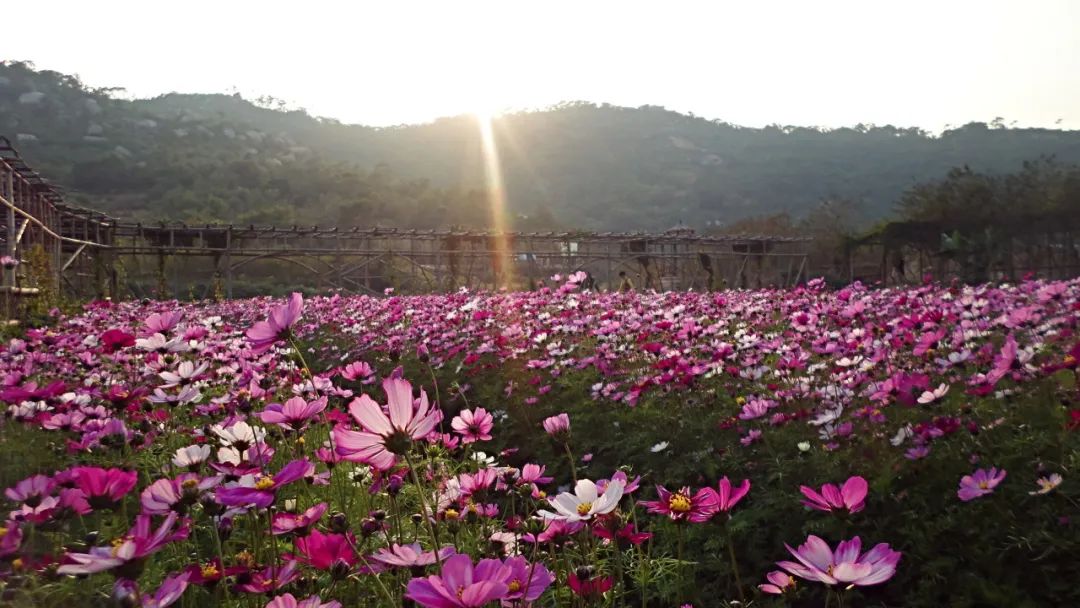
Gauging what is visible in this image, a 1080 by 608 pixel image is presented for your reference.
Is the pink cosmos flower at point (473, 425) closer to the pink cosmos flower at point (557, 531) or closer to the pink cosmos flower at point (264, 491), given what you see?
the pink cosmos flower at point (557, 531)

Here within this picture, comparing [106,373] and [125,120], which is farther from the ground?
[125,120]

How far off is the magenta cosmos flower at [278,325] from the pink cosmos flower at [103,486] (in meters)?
0.31

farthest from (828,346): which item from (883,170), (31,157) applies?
(883,170)

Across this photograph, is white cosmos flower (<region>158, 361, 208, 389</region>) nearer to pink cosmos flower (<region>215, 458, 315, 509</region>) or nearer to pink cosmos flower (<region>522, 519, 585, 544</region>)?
pink cosmos flower (<region>215, 458, 315, 509</region>)

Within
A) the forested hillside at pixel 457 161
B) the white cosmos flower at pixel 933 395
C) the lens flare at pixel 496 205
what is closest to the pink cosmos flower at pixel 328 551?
the white cosmos flower at pixel 933 395

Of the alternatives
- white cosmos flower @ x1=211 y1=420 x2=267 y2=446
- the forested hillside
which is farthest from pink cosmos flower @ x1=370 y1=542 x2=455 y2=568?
the forested hillside

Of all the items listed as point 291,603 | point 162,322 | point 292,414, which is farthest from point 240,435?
point 291,603

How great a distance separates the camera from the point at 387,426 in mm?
1067

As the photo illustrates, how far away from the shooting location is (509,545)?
1.48 metres

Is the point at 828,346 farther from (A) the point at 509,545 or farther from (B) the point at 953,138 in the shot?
(B) the point at 953,138

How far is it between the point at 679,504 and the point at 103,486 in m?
0.94

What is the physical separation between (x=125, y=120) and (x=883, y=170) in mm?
79961

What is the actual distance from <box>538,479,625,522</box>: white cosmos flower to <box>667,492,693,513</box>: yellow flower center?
93 millimetres

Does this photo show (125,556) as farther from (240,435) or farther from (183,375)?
(183,375)
